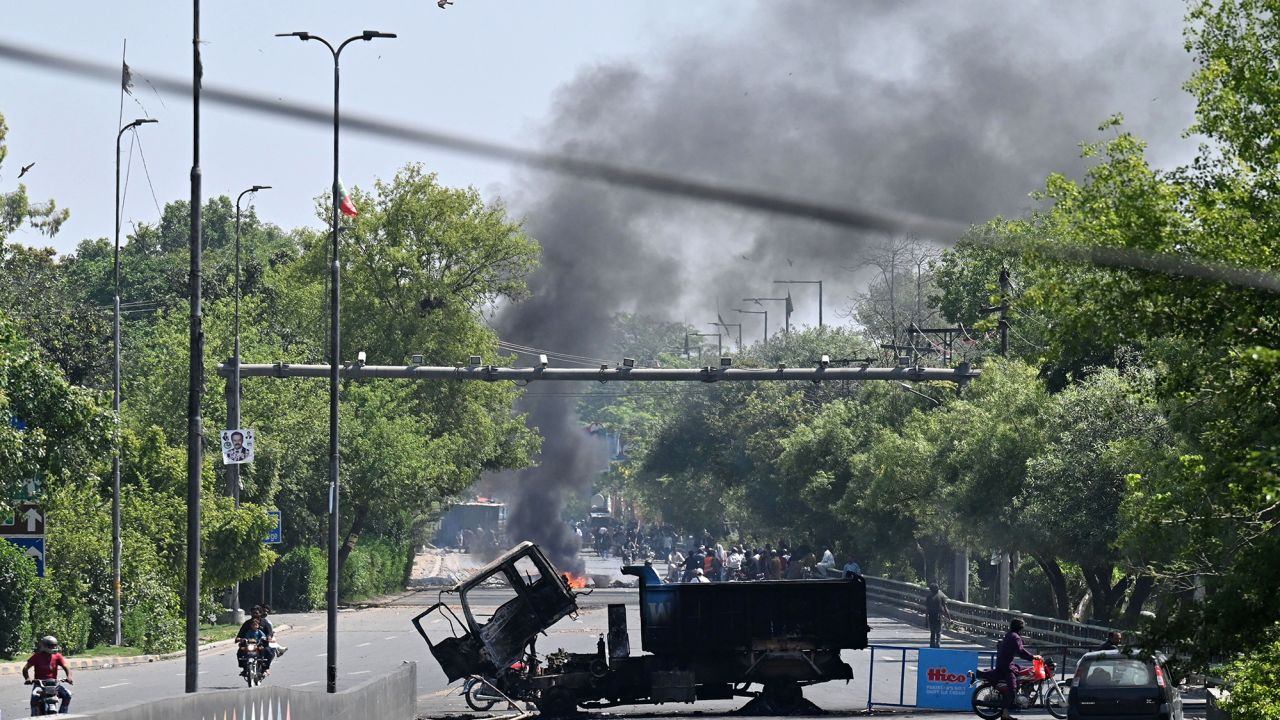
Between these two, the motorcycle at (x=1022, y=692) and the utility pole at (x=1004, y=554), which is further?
the utility pole at (x=1004, y=554)

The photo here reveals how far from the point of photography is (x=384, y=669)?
36.3 metres

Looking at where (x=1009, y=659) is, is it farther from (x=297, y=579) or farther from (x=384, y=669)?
(x=297, y=579)

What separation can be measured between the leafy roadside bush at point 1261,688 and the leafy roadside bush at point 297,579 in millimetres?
45643

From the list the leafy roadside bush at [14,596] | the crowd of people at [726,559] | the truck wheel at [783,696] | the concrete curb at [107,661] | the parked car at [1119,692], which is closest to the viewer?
the parked car at [1119,692]

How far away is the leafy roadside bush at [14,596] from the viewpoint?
3822 centimetres

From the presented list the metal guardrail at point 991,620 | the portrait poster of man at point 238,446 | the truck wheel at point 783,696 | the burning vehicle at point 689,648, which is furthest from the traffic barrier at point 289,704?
the portrait poster of man at point 238,446

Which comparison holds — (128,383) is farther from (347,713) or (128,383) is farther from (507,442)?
(347,713)

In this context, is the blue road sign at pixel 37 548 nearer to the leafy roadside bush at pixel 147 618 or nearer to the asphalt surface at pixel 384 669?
the asphalt surface at pixel 384 669

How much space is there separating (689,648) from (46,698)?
10.6 meters

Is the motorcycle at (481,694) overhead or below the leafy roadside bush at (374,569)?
overhead

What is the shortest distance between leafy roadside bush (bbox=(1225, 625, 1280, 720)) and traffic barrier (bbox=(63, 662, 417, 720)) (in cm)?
907

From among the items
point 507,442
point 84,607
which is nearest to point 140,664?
point 84,607

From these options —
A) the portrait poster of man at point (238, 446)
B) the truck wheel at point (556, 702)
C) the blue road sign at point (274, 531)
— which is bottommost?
the truck wheel at point (556, 702)

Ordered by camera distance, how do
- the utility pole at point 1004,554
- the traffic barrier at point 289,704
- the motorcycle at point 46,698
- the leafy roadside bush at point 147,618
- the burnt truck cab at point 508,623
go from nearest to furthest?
the traffic barrier at point 289,704, the motorcycle at point 46,698, the burnt truck cab at point 508,623, the leafy roadside bush at point 147,618, the utility pole at point 1004,554
